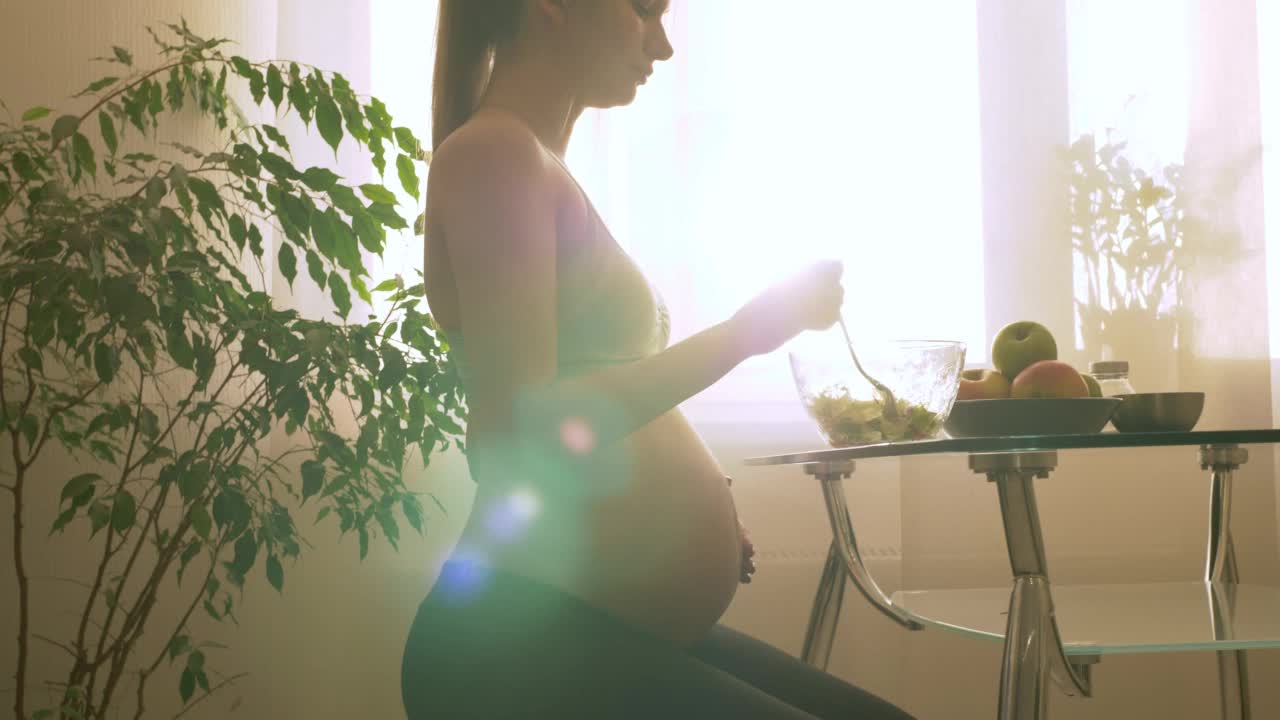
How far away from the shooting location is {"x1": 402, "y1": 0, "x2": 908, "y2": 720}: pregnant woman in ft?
2.48

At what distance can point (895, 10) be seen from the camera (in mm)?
2064

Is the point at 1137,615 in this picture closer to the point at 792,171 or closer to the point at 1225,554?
the point at 1225,554

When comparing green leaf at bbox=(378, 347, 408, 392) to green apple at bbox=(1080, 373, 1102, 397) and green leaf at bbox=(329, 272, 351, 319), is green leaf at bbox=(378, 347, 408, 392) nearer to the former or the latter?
green leaf at bbox=(329, 272, 351, 319)

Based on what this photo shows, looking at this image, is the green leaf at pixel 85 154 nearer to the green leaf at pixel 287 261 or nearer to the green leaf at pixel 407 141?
the green leaf at pixel 287 261

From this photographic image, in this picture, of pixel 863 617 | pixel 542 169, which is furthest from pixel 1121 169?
pixel 542 169

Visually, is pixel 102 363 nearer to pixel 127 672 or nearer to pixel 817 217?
pixel 127 672

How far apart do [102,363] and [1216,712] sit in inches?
78.2

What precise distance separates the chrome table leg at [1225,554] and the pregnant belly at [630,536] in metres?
0.83

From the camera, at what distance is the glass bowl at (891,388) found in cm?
103

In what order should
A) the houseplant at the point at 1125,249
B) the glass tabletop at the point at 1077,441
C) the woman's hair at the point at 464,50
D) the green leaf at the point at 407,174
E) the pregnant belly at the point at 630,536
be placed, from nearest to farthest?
the glass tabletop at the point at 1077,441 → the pregnant belly at the point at 630,536 → the woman's hair at the point at 464,50 → the green leaf at the point at 407,174 → the houseplant at the point at 1125,249

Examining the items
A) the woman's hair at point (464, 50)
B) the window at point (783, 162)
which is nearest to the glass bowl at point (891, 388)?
the woman's hair at point (464, 50)

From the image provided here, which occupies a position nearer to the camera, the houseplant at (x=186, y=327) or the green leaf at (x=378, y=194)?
the houseplant at (x=186, y=327)

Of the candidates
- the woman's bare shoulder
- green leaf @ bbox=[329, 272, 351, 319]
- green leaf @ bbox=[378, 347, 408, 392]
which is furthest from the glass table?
green leaf @ bbox=[329, 272, 351, 319]

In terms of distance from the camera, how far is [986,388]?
3.65ft
